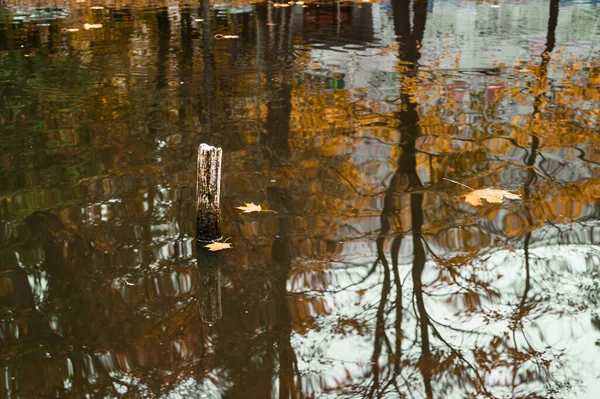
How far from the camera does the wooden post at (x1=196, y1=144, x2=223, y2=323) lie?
4.73 meters

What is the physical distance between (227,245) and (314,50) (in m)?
8.97

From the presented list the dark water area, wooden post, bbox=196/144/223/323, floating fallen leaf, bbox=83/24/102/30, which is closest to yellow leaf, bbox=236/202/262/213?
the dark water area

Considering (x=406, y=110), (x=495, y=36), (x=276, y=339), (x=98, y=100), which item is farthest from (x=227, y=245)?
(x=495, y=36)

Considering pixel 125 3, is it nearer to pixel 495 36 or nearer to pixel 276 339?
pixel 495 36

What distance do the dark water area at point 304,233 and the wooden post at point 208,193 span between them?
0.59ft

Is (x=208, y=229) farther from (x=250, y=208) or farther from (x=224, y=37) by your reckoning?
(x=224, y=37)

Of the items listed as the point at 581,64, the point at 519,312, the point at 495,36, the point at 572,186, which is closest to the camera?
the point at 519,312

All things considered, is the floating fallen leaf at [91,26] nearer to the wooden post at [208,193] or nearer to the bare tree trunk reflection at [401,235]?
the bare tree trunk reflection at [401,235]

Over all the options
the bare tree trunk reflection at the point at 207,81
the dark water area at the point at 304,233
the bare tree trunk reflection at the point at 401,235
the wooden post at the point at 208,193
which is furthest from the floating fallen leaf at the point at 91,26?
the wooden post at the point at 208,193

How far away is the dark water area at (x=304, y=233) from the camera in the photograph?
406cm

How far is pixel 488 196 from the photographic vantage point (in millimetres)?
6383

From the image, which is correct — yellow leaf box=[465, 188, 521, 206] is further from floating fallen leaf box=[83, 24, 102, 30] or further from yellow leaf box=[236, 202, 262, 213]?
floating fallen leaf box=[83, 24, 102, 30]

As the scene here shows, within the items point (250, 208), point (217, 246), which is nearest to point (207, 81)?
point (250, 208)

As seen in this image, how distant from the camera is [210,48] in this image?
45.3ft
